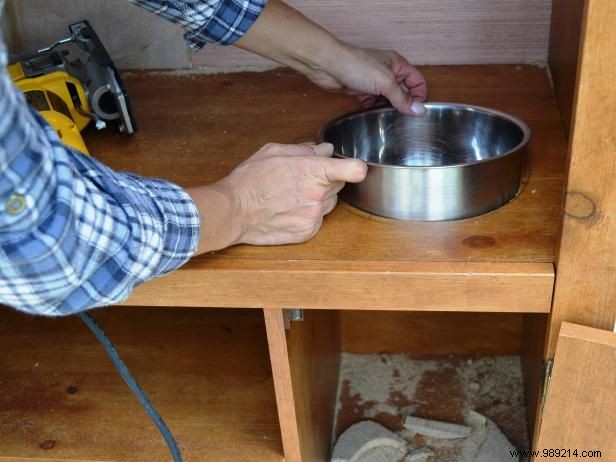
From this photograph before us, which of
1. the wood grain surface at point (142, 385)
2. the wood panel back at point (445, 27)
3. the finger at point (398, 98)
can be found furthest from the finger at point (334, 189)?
the wood panel back at point (445, 27)

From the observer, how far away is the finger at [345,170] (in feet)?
2.57

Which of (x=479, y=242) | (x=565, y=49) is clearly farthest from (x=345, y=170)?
(x=565, y=49)

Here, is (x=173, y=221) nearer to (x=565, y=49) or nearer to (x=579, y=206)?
(x=579, y=206)

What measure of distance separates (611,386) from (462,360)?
0.69 m

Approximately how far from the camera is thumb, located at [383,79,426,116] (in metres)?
1.00

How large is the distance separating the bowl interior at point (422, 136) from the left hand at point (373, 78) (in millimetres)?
22

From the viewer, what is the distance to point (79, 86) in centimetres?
103

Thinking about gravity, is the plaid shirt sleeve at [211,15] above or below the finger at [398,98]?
above

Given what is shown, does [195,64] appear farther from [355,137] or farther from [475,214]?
[475,214]

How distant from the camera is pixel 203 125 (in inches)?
42.7

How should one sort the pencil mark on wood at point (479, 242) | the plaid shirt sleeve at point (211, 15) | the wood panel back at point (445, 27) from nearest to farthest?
the pencil mark on wood at point (479, 242) < the plaid shirt sleeve at point (211, 15) < the wood panel back at point (445, 27)

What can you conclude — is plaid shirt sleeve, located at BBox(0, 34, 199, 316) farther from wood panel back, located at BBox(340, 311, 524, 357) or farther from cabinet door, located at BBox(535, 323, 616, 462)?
wood panel back, located at BBox(340, 311, 524, 357)

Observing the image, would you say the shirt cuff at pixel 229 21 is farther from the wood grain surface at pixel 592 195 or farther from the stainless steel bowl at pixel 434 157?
the wood grain surface at pixel 592 195

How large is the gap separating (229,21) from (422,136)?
0.97 feet
